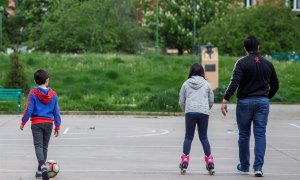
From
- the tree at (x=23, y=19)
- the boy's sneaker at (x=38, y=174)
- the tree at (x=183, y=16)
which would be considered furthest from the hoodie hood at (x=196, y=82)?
the tree at (x=183, y=16)

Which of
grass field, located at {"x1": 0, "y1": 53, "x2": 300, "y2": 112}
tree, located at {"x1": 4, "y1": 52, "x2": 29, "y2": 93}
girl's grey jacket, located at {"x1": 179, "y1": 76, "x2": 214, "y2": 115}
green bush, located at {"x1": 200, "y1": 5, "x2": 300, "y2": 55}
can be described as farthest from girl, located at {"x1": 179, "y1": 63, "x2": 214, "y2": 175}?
green bush, located at {"x1": 200, "y1": 5, "x2": 300, "y2": 55}

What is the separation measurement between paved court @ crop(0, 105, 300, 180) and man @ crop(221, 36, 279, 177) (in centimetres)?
45

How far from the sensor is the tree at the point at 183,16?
3081 inches

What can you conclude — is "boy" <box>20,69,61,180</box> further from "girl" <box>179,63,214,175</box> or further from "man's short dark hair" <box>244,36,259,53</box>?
"man's short dark hair" <box>244,36,259,53</box>

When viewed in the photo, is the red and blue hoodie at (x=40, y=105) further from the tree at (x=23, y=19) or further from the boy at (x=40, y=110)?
the tree at (x=23, y=19)

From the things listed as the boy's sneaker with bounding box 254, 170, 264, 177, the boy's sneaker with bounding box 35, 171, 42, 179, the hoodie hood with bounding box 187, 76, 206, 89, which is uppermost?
the hoodie hood with bounding box 187, 76, 206, 89

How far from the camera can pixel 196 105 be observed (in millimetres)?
12469

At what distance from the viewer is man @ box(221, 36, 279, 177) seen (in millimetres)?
12133

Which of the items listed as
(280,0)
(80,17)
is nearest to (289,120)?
(80,17)

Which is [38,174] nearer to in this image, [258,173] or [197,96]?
[197,96]

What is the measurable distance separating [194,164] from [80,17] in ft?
135

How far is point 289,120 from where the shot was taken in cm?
2844

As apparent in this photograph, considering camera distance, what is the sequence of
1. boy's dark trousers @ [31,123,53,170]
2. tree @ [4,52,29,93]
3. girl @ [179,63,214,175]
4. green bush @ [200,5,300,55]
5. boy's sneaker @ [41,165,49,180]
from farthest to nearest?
green bush @ [200,5,300,55] < tree @ [4,52,29,93] < girl @ [179,63,214,175] < boy's dark trousers @ [31,123,53,170] < boy's sneaker @ [41,165,49,180]

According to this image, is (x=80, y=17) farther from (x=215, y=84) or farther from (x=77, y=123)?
(x=77, y=123)
